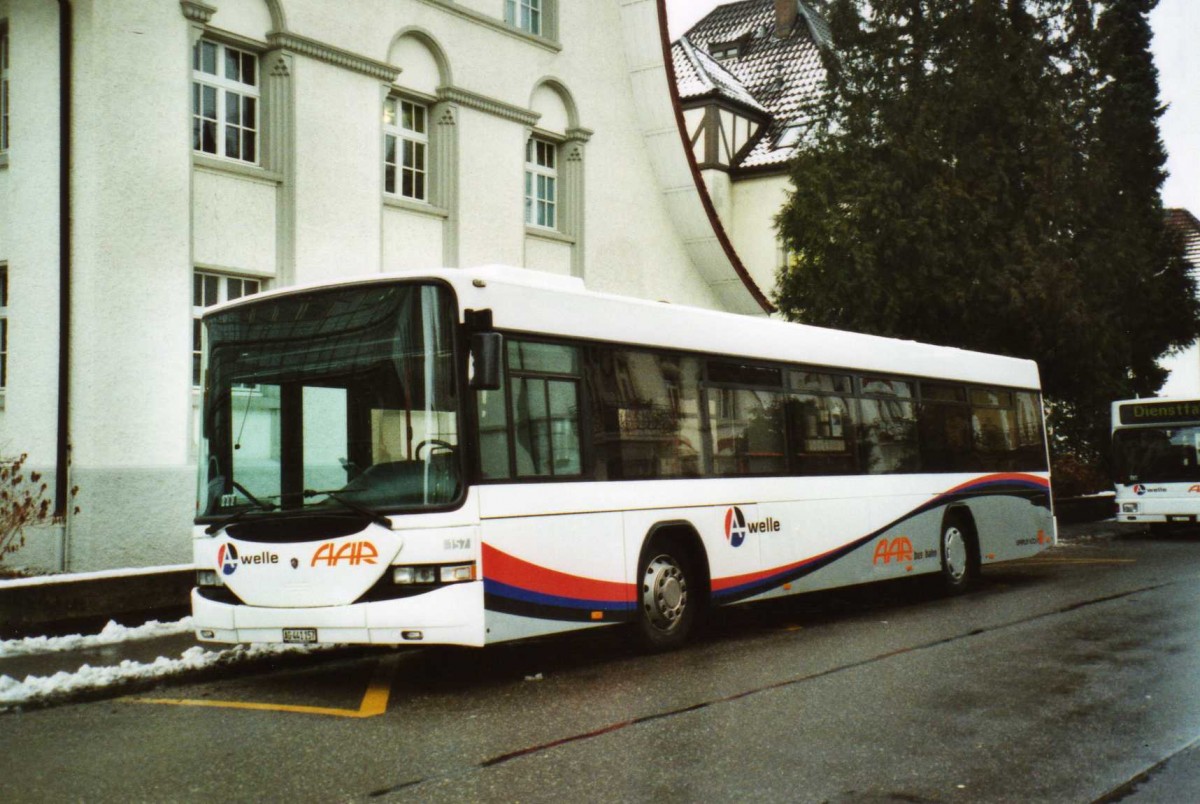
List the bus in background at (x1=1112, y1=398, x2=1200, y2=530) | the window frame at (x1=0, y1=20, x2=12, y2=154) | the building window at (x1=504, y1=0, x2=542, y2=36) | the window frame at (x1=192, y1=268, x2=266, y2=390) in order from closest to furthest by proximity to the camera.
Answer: the window frame at (x1=192, y1=268, x2=266, y2=390), the window frame at (x1=0, y1=20, x2=12, y2=154), the building window at (x1=504, y1=0, x2=542, y2=36), the bus in background at (x1=1112, y1=398, x2=1200, y2=530)

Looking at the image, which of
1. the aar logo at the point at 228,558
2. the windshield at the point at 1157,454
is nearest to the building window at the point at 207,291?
the aar logo at the point at 228,558

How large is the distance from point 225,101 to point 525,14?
6.87m

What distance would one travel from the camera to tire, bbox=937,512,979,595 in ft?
49.6

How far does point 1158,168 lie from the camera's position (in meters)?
34.2

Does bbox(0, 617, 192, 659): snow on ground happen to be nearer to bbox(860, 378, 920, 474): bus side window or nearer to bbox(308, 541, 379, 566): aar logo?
bbox(308, 541, 379, 566): aar logo

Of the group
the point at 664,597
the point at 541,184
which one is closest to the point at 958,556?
the point at 664,597

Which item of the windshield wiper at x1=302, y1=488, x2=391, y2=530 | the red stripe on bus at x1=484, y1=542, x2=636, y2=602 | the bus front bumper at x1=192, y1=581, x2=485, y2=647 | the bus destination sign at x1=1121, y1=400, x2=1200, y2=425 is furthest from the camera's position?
the bus destination sign at x1=1121, y1=400, x2=1200, y2=425

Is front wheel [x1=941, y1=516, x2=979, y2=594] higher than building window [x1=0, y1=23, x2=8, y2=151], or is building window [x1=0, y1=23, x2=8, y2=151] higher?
building window [x1=0, y1=23, x2=8, y2=151]

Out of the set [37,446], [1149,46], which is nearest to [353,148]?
[37,446]

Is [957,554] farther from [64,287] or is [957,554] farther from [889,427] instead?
[64,287]

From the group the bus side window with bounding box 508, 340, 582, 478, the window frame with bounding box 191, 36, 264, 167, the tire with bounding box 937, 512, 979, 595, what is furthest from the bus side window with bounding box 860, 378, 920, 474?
the window frame with bounding box 191, 36, 264, 167

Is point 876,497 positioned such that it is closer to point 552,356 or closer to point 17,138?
point 552,356

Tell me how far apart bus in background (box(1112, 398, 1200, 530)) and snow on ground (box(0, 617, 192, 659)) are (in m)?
20.1

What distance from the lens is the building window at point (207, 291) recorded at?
52.3ft
